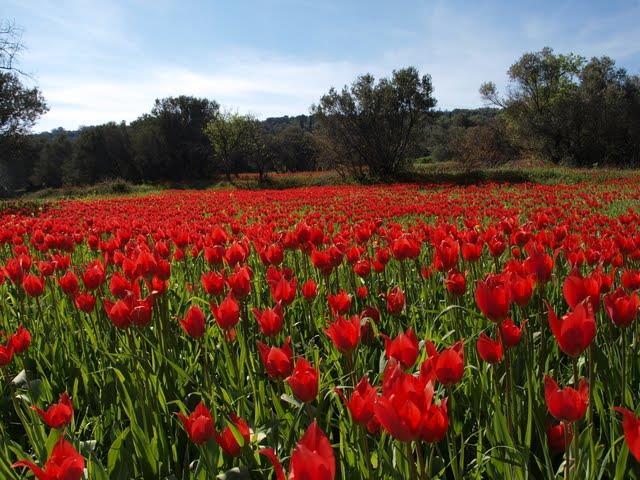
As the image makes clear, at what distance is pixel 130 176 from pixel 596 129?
46.7m

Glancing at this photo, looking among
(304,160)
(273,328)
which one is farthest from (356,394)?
(304,160)

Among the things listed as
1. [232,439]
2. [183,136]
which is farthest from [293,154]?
[232,439]

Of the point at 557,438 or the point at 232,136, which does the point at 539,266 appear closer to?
the point at 557,438

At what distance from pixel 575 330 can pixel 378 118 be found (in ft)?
107

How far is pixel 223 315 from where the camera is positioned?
6.07 feet

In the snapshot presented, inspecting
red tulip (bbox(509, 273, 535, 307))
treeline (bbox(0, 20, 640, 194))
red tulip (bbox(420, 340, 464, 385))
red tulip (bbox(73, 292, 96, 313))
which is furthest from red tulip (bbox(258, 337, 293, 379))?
treeline (bbox(0, 20, 640, 194))

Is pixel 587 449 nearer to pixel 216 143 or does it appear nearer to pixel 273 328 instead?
pixel 273 328

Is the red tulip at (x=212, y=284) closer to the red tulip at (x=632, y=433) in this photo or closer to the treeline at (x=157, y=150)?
the red tulip at (x=632, y=433)

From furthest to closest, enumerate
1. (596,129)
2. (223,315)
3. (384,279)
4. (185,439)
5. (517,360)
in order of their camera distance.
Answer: (596,129)
(384,279)
(517,360)
(185,439)
(223,315)

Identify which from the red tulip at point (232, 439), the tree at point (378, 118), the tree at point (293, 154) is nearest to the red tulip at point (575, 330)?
the red tulip at point (232, 439)

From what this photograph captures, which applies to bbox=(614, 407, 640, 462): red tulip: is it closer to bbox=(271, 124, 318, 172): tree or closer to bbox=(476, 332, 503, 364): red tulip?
bbox=(476, 332, 503, 364): red tulip

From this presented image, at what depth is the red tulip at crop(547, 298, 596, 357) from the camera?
1.25 m

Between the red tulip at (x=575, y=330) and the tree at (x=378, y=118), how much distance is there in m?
31.4

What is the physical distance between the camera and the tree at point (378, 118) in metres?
31.8
